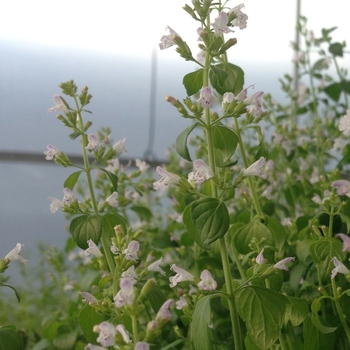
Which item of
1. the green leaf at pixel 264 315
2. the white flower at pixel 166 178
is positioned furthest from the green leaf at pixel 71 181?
the green leaf at pixel 264 315

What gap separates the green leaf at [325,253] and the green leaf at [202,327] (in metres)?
0.12

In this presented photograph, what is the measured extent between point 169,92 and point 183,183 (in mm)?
1208

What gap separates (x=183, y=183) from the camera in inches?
16.7

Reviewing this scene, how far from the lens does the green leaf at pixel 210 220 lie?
374 millimetres

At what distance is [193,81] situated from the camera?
0.44m

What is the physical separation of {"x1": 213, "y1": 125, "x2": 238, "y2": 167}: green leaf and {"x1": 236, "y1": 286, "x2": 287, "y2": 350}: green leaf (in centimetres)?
11

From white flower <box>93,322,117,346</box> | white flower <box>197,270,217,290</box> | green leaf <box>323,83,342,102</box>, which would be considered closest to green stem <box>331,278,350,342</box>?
white flower <box>197,270,217,290</box>

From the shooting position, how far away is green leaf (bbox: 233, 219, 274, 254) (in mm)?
475

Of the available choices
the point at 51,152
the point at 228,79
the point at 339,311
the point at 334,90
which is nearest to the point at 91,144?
the point at 51,152

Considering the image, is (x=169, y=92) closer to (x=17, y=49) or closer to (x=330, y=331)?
(x=17, y=49)

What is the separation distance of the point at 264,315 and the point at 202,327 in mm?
47

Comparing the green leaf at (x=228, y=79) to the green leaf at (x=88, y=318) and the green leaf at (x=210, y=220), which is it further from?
the green leaf at (x=88, y=318)

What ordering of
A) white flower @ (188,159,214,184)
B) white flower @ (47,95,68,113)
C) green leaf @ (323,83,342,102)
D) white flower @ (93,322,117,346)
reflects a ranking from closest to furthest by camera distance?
white flower @ (93,322,117,346)
white flower @ (188,159,214,184)
white flower @ (47,95,68,113)
green leaf @ (323,83,342,102)

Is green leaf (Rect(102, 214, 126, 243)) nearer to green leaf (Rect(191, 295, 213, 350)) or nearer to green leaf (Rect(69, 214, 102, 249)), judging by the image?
green leaf (Rect(69, 214, 102, 249))
